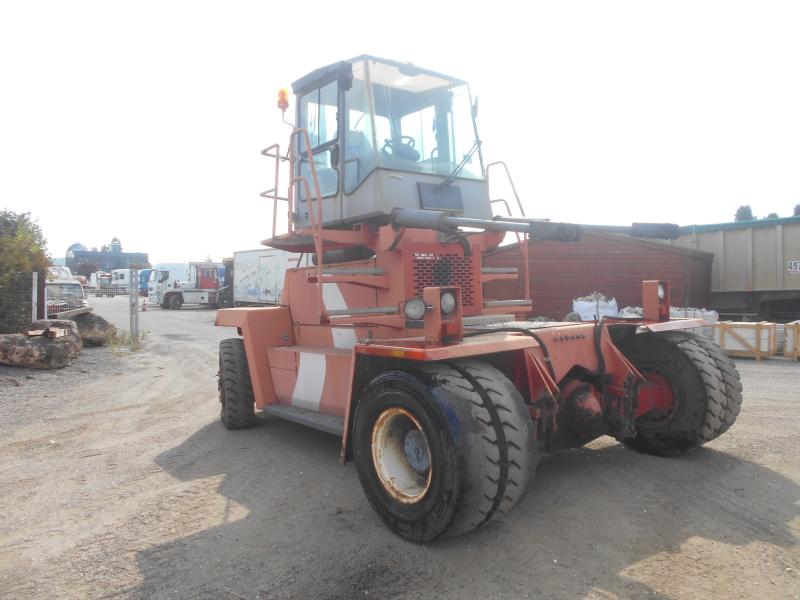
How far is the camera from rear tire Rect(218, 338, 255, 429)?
6922 mm

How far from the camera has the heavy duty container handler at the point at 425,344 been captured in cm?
361

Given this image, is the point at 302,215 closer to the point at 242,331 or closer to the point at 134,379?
the point at 242,331

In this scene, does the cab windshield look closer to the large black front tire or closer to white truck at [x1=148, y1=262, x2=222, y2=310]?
the large black front tire

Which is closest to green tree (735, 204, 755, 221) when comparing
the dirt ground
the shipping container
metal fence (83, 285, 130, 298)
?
the shipping container

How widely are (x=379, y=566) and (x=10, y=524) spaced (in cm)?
276

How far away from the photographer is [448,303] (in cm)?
394

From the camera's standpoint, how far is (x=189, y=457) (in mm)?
5934

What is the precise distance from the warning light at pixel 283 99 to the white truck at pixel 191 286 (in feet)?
104

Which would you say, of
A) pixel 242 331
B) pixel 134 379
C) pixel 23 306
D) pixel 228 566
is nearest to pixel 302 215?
pixel 242 331

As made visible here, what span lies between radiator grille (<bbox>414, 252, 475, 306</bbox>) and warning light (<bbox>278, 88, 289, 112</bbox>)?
2.31 meters

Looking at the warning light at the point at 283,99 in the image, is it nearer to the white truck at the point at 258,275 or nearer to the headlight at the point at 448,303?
the headlight at the point at 448,303

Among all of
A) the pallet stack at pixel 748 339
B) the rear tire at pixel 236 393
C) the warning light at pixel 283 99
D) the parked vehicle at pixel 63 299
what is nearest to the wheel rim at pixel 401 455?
the rear tire at pixel 236 393

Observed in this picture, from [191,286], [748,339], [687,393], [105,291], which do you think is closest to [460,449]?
[687,393]

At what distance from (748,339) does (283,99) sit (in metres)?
11.2
